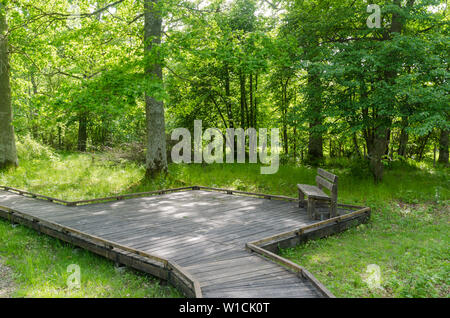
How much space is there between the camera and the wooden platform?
166 inches

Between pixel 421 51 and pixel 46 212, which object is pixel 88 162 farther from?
pixel 421 51

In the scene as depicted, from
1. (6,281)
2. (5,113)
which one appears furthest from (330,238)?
(5,113)

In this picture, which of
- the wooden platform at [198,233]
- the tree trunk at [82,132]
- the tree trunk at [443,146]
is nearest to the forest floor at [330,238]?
the wooden platform at [198,233]

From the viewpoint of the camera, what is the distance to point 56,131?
27047mm

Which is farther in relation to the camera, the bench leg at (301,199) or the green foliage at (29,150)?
the green foliage at (29,150)

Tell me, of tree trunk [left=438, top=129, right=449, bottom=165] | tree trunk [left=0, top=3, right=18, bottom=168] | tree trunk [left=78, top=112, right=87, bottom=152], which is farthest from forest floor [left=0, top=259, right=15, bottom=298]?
tree trunk [left=78, top=112, right=87, bottom=152]

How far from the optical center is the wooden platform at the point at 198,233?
166 inches

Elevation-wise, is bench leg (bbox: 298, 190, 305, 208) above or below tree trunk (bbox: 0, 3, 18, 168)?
below

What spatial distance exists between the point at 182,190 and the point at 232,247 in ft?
19.4

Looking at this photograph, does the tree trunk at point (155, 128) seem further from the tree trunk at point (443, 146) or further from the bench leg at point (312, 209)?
the tree trunk at point (443, 146)

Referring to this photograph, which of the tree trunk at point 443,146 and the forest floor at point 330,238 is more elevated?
the tree trunk at point 443,146

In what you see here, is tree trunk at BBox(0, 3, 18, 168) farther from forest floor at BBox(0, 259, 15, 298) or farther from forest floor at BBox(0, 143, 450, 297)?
forest floor at BBox(0, 259, 15, 298)

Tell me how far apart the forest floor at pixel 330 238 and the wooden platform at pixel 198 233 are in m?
0.31

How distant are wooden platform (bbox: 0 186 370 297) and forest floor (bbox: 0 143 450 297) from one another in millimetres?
306
